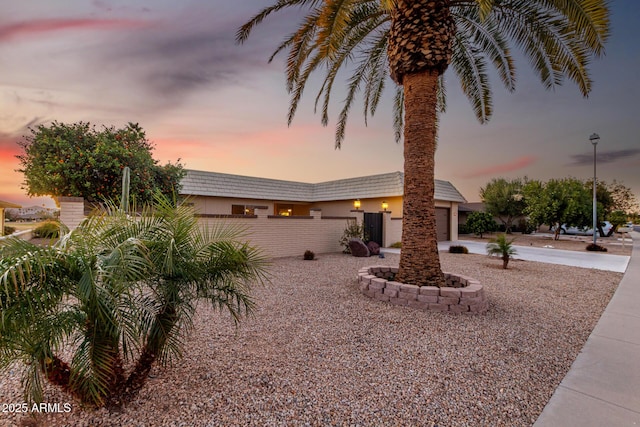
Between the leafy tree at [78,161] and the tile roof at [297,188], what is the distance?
590 cm

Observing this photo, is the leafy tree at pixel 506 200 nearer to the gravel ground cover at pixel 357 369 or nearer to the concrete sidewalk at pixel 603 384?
the gravel ground cover at pixel 357 369

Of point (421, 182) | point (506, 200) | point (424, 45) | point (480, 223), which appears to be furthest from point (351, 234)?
point (506, 200)

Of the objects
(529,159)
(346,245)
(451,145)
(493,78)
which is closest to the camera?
(493,78)

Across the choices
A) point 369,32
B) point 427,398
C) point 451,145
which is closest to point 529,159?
point 451,145

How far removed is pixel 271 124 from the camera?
39.7 feet

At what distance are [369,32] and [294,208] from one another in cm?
1654

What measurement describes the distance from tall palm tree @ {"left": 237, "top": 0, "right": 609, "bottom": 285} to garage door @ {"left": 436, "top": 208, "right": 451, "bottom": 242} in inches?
475

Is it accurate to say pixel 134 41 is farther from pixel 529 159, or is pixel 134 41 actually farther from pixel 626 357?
pixel 529 159

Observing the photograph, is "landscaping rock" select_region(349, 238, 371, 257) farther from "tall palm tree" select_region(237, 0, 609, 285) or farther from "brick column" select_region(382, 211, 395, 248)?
"tall palm tree" select_region(237, 0, 609, 285)

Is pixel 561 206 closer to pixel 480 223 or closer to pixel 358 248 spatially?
pixel 480 223

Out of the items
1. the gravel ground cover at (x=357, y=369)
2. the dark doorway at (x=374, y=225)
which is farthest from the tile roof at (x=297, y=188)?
the gravel ground cover at (x=357, y=369)

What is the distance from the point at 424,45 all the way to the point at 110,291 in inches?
257

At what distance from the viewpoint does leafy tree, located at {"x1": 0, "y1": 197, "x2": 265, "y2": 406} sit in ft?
5.65

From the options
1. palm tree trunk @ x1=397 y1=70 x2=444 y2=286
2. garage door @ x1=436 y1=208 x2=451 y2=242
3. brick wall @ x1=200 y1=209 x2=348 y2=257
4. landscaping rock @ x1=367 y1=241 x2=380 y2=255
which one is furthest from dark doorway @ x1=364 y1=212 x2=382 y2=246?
palm tree trunk @ x1=397 y1=70 x2=444 y2=286
